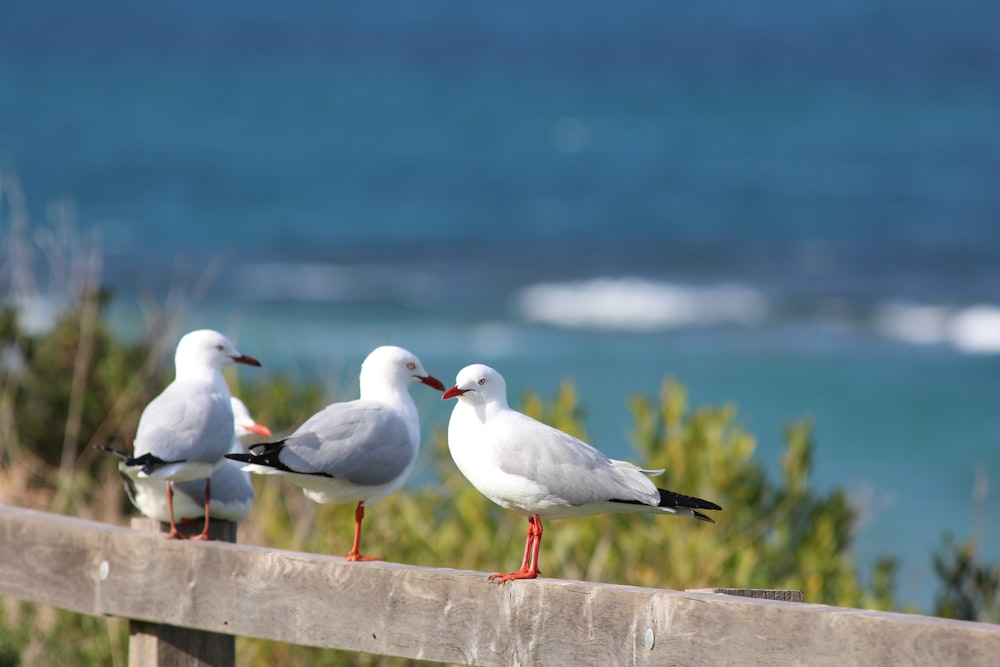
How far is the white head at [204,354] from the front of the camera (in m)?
3.51

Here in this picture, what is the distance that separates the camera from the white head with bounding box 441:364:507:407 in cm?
298

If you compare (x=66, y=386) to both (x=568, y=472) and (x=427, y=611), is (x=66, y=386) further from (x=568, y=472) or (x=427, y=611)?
(x=568, y=472)

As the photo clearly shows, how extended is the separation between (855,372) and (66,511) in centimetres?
934

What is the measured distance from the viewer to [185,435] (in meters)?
3.25

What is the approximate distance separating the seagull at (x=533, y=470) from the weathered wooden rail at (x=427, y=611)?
0.13m

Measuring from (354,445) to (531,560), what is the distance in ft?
1.46

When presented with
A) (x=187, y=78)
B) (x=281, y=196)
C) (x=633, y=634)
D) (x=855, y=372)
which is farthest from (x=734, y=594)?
(x=187, y=78)

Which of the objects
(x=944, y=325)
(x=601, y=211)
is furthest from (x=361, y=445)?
(x=601, y=211)

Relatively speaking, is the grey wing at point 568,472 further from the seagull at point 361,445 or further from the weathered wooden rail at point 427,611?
the seagull at point 361,445

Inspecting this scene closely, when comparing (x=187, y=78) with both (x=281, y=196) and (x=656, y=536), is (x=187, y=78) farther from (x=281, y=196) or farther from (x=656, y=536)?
(x=656, y=536)

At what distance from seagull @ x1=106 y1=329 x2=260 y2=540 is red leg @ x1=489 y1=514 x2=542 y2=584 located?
2.37 feet

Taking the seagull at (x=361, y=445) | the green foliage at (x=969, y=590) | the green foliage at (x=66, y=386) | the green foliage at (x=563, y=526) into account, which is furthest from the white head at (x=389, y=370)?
the green foliage at (x=66, y=386)

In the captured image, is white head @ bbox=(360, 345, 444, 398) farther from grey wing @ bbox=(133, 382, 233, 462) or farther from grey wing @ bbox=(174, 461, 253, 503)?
grey wing @ bbox=(174, 461, 253, 503)

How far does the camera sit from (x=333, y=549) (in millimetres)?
5031
